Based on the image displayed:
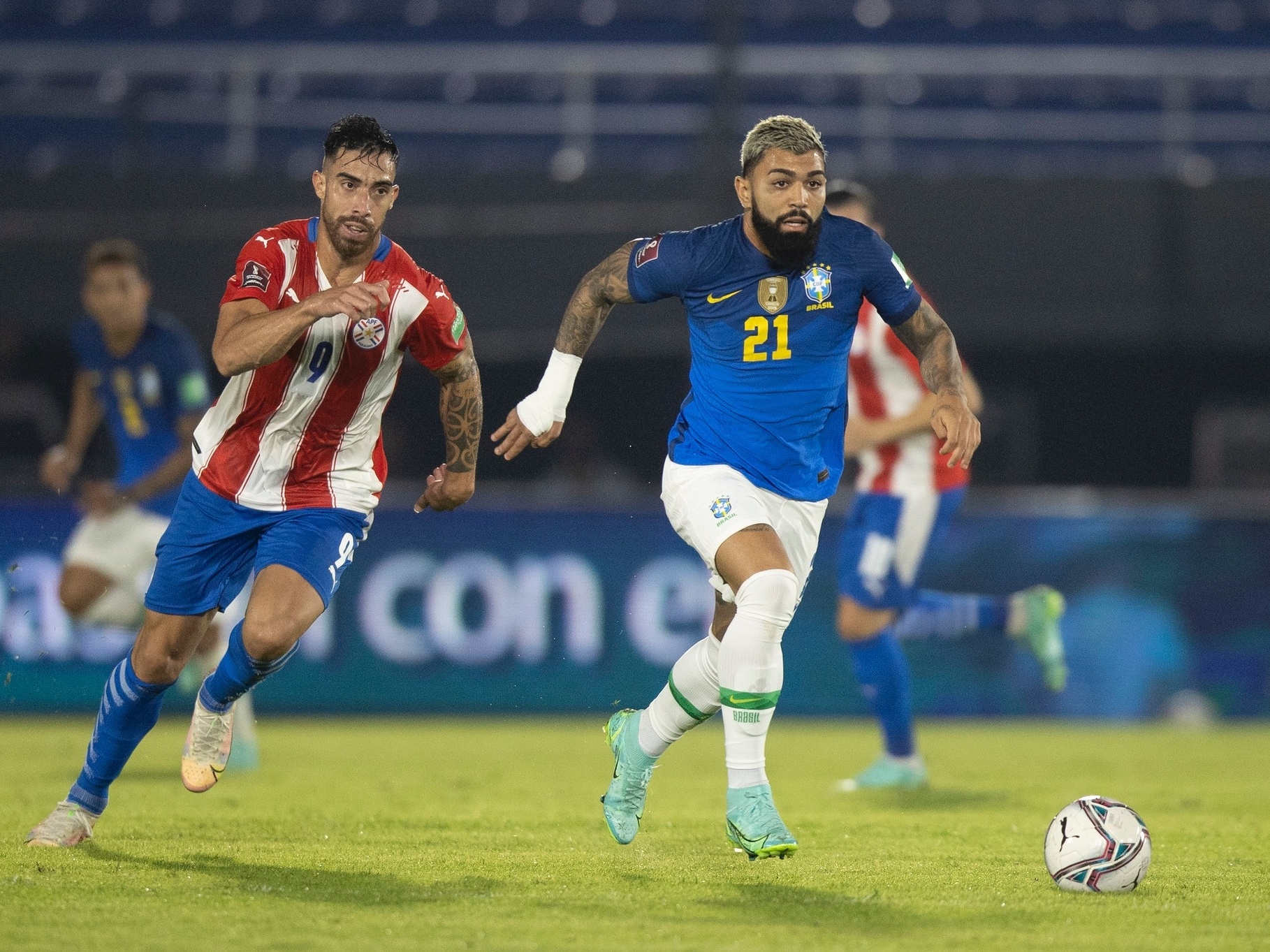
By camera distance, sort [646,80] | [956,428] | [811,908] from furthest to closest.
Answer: [646,80] < [956,428] < [811,908]

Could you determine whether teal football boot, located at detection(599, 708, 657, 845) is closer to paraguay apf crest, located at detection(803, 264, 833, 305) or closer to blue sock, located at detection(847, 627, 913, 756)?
paraguay apf crest, located at detection(803, 264, 833, 305)

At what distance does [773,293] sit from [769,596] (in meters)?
0.96

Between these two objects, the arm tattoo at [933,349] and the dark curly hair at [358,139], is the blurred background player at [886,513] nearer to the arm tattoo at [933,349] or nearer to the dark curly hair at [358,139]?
the arm tattoo at [933,349]

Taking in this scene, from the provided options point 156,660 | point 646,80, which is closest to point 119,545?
point 156,660

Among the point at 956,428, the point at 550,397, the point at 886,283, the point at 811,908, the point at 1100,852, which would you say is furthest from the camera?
the point at 550,397

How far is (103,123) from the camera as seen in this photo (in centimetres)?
1403

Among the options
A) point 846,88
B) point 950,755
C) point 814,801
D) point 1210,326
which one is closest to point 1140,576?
point 950,755

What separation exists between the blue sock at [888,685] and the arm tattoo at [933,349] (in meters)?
2.37

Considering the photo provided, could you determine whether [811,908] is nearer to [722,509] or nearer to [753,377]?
[722,509]

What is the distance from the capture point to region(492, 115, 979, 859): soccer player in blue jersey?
4.93 metres

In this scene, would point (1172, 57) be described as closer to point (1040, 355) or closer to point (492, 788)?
point (1040, 355)

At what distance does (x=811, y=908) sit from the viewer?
421cm

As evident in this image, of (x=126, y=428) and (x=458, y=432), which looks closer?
(x=458, y=432)

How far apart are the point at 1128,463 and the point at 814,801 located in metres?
8.62
